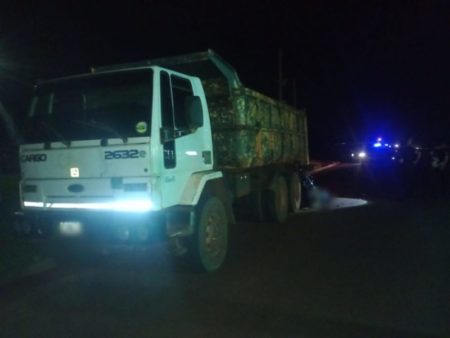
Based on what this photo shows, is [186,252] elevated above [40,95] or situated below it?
below

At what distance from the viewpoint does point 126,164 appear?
6504mm

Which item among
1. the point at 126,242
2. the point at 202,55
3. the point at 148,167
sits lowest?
the point at 126,242

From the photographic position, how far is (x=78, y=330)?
535cm

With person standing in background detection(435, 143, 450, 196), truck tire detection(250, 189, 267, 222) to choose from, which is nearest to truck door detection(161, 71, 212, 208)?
truck tire detection(250, 189, 267, 222)

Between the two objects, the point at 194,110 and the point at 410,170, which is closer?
the point at 194,110

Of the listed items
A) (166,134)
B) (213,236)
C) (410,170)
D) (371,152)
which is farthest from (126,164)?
(371,152)

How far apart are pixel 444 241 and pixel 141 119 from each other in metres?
5.79

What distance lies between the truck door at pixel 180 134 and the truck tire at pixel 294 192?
5533 mm

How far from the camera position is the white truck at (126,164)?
6.48 meters

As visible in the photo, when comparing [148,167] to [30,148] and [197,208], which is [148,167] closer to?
[197,208]

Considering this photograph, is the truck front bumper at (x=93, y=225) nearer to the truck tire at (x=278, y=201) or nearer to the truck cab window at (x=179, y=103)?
the truck cab window at (x=179, y=103)

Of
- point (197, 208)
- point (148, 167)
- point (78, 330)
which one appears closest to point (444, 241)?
point (197, 208)

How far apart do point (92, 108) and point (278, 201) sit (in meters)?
5.71

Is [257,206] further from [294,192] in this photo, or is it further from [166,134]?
[166,134]
